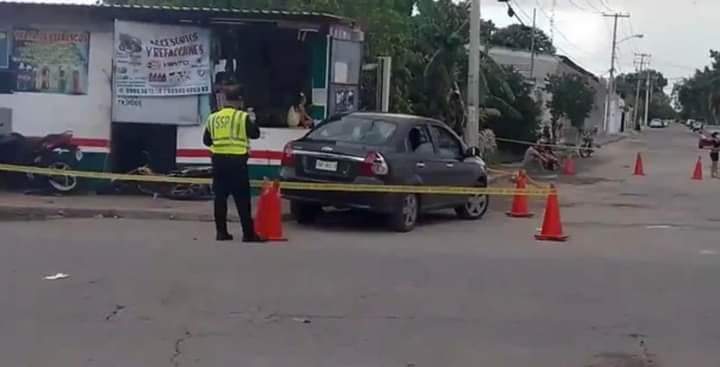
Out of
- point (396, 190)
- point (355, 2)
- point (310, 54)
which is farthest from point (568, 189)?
point (396, 190)

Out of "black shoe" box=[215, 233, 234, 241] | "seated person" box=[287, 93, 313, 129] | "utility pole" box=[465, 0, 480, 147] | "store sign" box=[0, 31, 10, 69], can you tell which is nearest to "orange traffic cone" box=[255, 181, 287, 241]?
"black shoe" box=[215, 233, 234, 241]

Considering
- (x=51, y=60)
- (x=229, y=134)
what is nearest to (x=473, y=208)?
(x=229, y=134)

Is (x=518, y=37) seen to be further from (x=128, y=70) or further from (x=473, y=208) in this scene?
(x=128, y=70)

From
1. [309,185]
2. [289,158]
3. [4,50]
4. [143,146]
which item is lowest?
[309,185]

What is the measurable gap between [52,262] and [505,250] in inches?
202

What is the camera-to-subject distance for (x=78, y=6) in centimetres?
1647

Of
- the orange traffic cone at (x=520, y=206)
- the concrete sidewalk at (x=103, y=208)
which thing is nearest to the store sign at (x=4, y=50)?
the concrete sidewalk at (x=103, y=208)

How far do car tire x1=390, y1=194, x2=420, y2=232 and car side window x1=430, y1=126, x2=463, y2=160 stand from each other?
1226mm

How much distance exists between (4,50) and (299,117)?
15.7 ft

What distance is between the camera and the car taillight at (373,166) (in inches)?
526

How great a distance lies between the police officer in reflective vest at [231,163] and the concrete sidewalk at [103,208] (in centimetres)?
229

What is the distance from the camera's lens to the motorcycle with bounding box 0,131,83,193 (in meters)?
16.4

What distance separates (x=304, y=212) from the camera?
47.4ft

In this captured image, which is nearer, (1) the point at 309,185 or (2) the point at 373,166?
(2) the point at 373,166
